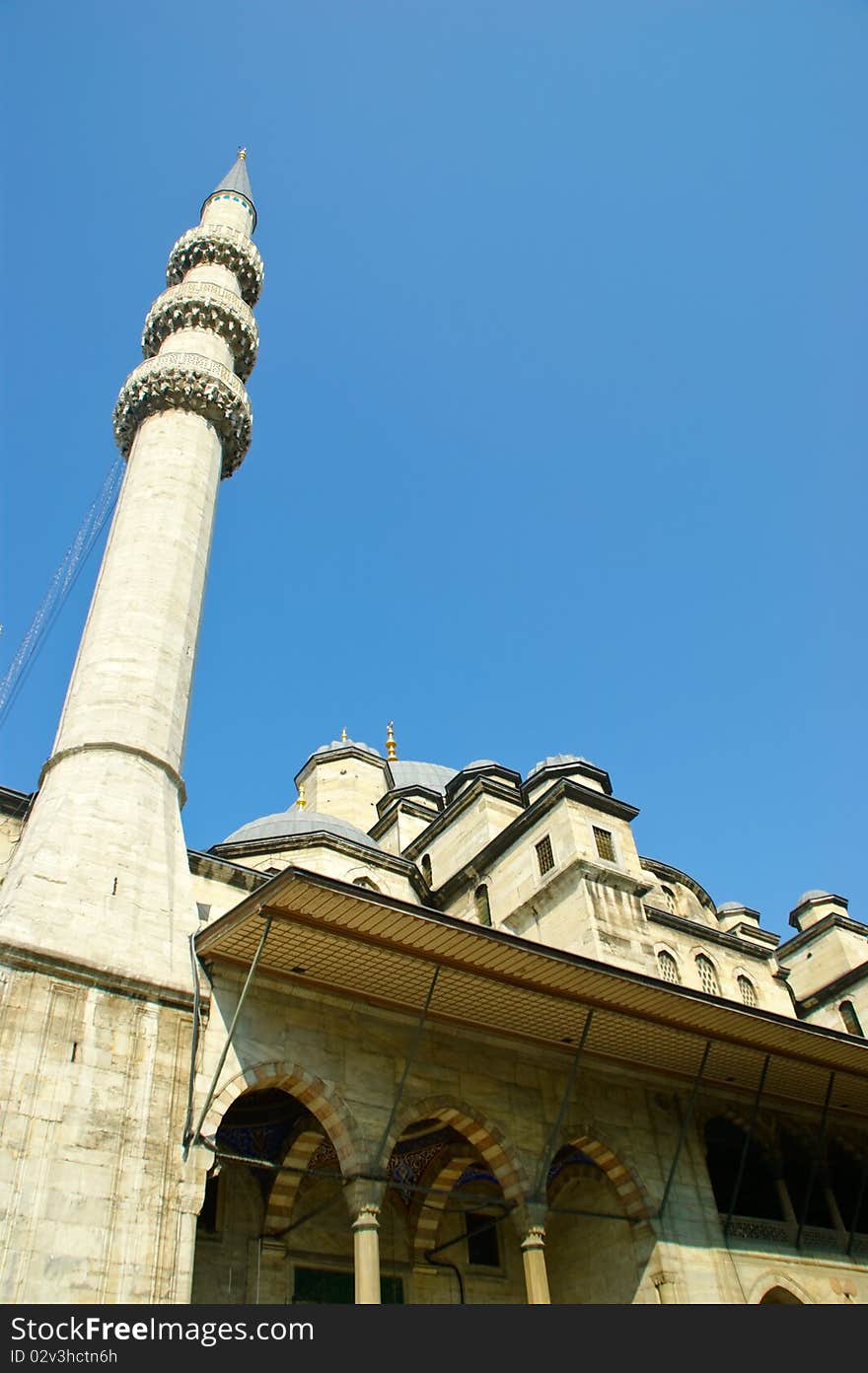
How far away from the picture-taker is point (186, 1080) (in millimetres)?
8734

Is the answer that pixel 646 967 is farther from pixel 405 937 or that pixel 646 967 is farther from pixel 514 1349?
pixel 514 1349

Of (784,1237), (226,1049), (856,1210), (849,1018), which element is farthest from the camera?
(849,1018)

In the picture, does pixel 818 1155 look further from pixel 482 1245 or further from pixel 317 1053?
pixel 317 1053

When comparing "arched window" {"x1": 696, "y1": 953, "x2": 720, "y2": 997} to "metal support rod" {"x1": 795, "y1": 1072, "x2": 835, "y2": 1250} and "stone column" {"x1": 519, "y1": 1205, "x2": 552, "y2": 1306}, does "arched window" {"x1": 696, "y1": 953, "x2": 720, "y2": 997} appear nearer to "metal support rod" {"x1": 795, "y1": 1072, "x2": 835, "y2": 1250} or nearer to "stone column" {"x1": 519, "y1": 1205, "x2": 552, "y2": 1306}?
"metal support rod" {"x1": 795, "y1": 1072, "x2": 835, "y2": 1250}

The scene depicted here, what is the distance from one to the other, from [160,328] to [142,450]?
3.28 meters

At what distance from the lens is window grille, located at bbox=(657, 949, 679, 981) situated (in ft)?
59.3

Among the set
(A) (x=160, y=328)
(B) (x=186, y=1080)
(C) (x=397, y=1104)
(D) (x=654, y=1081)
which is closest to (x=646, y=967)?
(D) (x=654, y=1081)

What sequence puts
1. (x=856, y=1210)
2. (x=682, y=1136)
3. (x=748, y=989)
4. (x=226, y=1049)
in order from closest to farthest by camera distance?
(x=226, y=1049) → (x=682, y=1136) → (x=856, y=1210) → (x=748, y=989)

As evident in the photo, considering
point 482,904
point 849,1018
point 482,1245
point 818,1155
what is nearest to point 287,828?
point 482,904

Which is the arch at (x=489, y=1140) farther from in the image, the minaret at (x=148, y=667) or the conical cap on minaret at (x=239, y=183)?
the conical cap on minaret at (x=239, y=183)

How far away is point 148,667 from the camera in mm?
11812

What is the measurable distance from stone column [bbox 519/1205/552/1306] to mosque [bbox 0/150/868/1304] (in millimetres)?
31

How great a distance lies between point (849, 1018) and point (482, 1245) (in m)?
11.0

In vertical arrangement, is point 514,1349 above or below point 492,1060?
below
